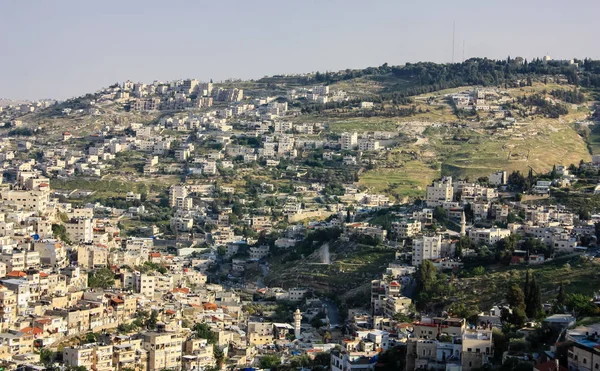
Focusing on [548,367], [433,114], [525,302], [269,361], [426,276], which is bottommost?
[269,361]

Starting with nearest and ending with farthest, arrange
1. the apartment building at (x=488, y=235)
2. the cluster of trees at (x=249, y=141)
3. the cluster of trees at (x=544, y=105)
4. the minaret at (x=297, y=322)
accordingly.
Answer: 1. the minaret at (x=297, y=322)
2. the apartment building at (x=488, y=235)
3. the cluster of trees at (x=249, y=141)
4. the cluster of trees at (x=544, y=105)

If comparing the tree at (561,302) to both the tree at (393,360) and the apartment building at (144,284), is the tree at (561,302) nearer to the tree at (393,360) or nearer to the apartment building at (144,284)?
the tree at (393,360)

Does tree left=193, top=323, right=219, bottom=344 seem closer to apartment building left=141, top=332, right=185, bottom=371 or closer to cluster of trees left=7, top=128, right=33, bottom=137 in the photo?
apartment building left=141, top=332, right=185, bottom=371

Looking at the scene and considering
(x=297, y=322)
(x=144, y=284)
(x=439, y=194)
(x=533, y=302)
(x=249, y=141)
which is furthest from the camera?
(x=249, y=141)

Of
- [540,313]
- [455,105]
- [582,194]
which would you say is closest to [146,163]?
[455,105]

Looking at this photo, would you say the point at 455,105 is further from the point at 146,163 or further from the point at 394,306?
the point at 394,306

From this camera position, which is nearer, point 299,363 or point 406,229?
point 299,363

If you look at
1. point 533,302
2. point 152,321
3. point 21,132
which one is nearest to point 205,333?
point 152,321

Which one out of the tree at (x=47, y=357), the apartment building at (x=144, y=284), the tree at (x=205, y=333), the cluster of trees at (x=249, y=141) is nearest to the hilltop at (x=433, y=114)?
the cluster of trees at (x=249, y=141)

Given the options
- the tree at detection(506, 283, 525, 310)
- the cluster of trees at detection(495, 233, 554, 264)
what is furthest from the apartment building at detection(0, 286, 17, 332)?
the cluster of trees at detection(495, 233, 554, 264)

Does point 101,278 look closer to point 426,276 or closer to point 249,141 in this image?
point 426,276

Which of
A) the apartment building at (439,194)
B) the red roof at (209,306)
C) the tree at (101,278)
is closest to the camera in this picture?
the tree at (101,278)
